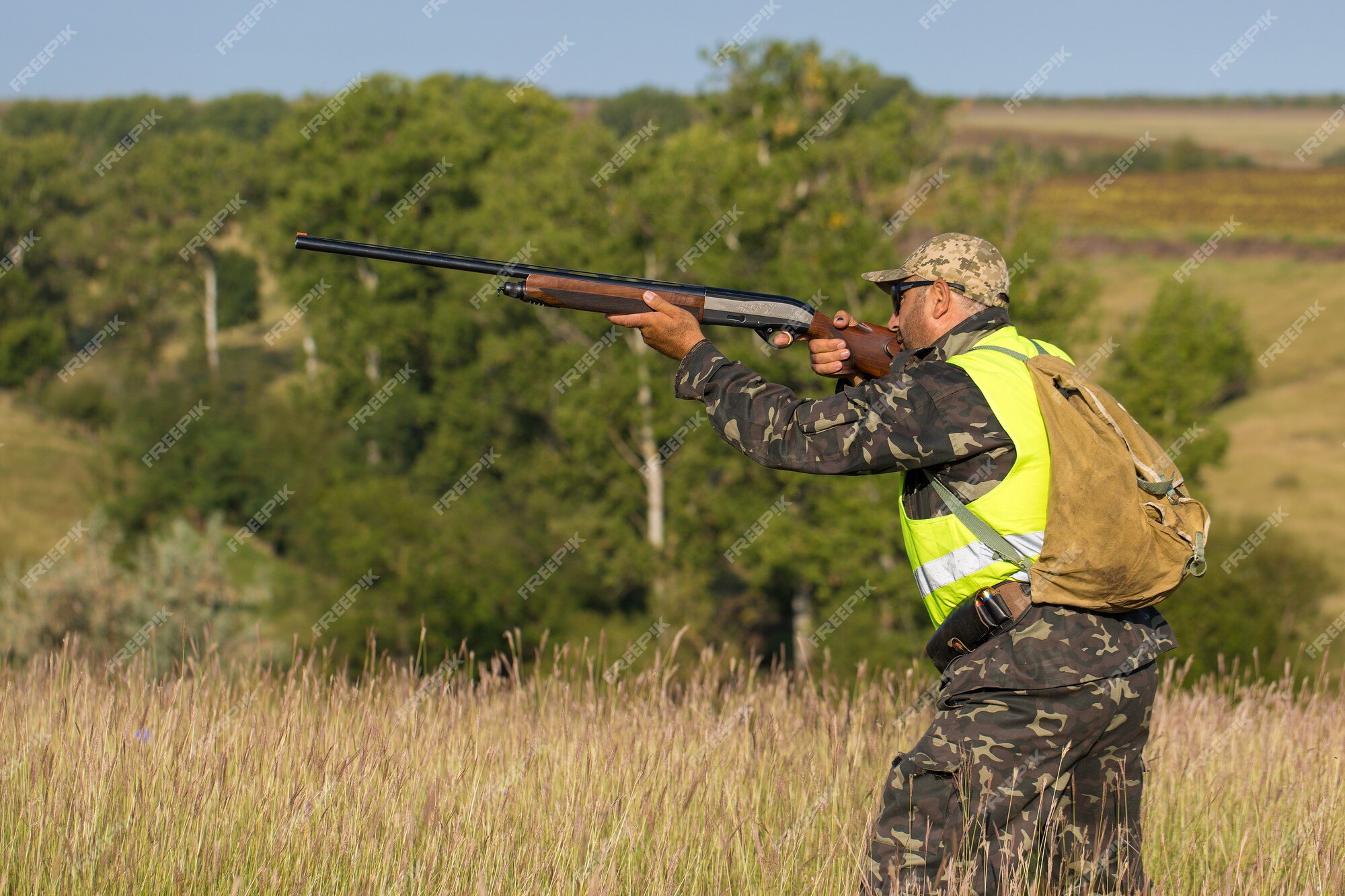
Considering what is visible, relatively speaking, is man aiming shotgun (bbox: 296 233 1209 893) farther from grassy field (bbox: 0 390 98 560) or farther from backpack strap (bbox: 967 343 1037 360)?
grassy field (bbox: 0 390 98 560)

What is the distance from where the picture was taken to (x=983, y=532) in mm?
3295

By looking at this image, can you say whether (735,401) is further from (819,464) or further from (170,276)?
(170,276)

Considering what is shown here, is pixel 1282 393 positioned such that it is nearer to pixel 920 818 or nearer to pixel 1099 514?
pixel 1099 514

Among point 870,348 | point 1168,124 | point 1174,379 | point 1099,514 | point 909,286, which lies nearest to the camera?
point 1099,514

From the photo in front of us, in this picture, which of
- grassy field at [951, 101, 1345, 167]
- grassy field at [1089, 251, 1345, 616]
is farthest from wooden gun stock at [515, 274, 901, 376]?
grassy field at [951, 101, 1345, 167]

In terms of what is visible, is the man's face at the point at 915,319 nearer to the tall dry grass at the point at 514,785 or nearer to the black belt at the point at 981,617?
the black belt at the point at 981,617

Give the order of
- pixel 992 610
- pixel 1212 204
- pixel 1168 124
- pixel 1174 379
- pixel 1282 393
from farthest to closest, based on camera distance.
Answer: pixel 1168 124, pixel 1212 204, pixel 1282 393, pixel 1174 379, pixel 992 610

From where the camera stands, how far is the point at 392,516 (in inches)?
1594

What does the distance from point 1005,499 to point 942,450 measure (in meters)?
0.24

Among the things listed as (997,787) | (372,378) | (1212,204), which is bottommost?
(372,378)

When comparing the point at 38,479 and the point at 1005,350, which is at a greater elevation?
the point at 1005,350

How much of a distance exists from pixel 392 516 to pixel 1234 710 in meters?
37.4

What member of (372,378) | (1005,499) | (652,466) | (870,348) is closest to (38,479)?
(372,378)

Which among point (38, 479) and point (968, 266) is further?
point (38, 479)
